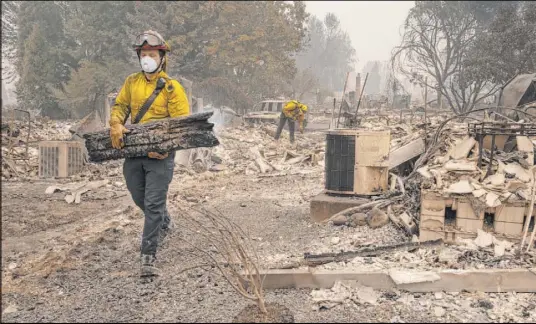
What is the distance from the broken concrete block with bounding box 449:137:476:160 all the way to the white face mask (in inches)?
146

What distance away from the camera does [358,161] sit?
5.73 meters

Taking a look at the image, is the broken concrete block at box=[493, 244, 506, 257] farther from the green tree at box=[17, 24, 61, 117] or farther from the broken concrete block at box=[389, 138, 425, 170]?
the green tree at box=[17, 24, 61, 117]

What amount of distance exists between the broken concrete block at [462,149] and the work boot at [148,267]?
12.3 feet

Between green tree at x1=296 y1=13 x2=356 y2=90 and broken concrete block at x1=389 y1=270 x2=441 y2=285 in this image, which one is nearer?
broken concrete block at x1=389 y1=270 x2=441 y2=285

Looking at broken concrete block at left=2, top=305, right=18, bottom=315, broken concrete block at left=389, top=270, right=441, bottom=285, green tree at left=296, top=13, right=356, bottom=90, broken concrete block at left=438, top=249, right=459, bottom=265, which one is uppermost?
green tree at left=296, top=13, right=356, bottom=90

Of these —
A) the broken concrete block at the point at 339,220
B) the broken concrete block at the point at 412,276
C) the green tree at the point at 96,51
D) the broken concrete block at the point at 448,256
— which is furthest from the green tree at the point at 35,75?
the broken concrete block at the point at 412,276

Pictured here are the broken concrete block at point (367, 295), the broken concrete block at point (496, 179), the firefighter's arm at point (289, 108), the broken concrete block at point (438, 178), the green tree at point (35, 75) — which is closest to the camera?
the broken concrete block at point (367, 295)

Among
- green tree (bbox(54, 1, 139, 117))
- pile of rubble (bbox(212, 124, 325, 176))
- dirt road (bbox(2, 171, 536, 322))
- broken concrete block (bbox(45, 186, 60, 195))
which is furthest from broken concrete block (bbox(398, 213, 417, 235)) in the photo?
green tree (bbox(54, 1, 139, 117))

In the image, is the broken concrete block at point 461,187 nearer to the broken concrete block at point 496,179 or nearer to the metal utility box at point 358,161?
the broken concrete block at point 496,179

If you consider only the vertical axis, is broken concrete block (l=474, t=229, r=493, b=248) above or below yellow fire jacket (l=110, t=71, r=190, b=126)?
below

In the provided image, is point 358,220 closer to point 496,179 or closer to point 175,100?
point 496,179

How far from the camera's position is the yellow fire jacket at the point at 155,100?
384 centimetres

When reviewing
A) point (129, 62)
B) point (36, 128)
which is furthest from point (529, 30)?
point (129, 62)

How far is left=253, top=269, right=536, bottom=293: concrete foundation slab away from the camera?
337 cm
